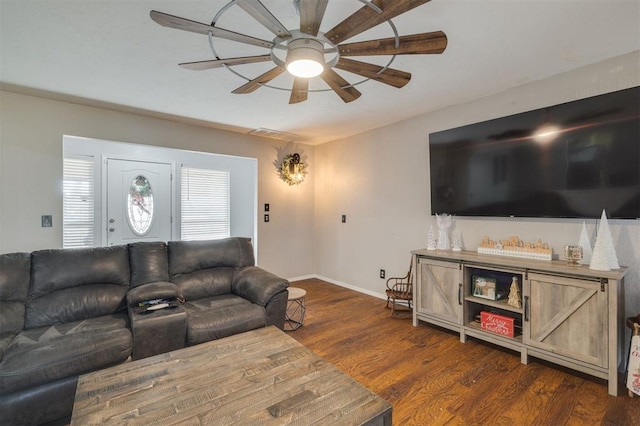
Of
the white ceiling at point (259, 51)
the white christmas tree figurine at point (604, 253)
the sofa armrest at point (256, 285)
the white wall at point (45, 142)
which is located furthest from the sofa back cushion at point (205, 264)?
the white christmas tree figurine at point (604, 253)

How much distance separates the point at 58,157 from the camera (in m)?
3.16

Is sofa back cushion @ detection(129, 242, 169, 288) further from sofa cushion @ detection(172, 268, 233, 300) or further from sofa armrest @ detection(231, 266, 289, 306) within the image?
sofa armrest @ detection(231, 266, 289, 306)

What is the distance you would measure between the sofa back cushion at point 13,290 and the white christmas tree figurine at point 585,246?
433 centimetres

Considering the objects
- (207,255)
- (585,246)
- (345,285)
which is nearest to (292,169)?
(345,285)

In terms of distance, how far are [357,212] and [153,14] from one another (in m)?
3.65

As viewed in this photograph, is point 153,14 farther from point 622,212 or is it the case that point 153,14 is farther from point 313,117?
point 622,212

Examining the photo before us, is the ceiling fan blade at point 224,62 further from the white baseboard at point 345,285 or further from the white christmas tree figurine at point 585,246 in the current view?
the white baseboard at point 345,285

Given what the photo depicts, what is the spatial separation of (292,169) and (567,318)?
386 cm

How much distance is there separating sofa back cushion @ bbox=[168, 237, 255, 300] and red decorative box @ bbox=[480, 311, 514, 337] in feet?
7.80

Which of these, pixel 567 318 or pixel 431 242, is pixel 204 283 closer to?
pixel 431 242

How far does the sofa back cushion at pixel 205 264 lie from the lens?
9.43 ft

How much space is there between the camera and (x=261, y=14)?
4.00 feet

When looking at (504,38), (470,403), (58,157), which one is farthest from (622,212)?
(58,157)

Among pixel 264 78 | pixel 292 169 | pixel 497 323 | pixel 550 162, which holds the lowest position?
pixel 497 323
